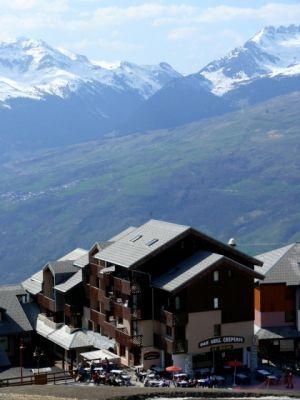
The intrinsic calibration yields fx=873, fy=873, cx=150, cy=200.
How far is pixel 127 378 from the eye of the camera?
75.0 metres

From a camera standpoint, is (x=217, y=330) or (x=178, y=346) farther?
(x=217, y=330)

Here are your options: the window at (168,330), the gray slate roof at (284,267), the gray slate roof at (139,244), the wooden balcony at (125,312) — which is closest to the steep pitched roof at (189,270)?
the gray slate roof at (139,244)

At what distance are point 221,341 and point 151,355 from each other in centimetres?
678

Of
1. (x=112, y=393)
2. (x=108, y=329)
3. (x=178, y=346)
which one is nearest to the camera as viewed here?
(x=112, y=393)

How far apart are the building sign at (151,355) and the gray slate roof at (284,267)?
12.2 metres

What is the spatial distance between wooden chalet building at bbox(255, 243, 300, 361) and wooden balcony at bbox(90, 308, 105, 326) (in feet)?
51.0

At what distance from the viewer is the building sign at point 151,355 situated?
81.1m

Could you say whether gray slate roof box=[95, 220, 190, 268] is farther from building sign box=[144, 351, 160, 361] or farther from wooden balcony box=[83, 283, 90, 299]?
building sign box=[144, 351, 160, 361]

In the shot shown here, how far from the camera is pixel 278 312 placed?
8412 centimetres

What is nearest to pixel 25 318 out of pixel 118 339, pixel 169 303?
pixel 118 339

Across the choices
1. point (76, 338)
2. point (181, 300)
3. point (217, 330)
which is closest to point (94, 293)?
point (76, 338)

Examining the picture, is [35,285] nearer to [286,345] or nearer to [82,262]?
[82,262]

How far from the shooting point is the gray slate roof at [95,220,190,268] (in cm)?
8206

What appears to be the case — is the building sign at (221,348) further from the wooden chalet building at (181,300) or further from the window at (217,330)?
the window at (217,330)
